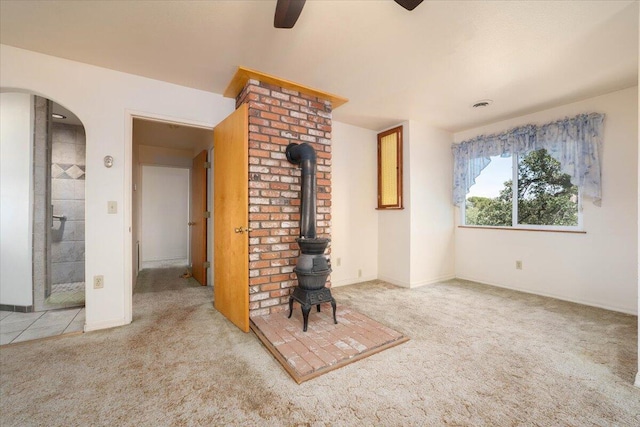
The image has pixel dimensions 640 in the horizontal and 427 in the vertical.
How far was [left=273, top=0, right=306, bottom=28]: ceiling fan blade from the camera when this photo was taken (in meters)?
1.20

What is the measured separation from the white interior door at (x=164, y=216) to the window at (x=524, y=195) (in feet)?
18.4

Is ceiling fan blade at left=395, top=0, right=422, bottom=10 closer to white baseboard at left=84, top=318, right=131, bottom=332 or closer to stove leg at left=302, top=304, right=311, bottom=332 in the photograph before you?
stove leg at left=302, top=304, right=311, bottom=332

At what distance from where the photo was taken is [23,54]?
202 centimetres

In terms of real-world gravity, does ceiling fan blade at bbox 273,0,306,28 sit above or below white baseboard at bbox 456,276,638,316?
above

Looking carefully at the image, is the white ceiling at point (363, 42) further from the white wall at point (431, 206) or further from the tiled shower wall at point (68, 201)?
the tiled shower wall at point (68, 201)

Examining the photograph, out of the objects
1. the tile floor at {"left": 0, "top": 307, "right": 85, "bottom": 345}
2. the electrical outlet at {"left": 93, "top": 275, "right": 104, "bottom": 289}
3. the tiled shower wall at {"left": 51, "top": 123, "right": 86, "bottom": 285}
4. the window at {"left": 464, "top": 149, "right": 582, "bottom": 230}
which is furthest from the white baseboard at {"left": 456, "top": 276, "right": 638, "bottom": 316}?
the tiled shower wall at {"left": 51, "top": 123, "right": 86, "bottom": 285}

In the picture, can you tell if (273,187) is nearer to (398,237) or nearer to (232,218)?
(232,218)

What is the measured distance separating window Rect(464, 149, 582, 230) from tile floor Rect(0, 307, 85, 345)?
16.3 ft

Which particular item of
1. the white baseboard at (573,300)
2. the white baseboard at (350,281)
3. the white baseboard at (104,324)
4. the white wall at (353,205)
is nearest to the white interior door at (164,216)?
the white baseboard at (104,324)

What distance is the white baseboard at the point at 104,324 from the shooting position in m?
2.21

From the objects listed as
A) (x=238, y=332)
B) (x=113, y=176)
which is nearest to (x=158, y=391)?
(x=238, y=332)

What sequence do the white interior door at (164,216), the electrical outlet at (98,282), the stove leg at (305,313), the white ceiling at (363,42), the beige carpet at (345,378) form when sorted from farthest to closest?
the white interior door at (164,216), the electrical outlet at (98,282), the stove leg at (305,313), the white ceiling at (363,42), the beige carpet at (345,378)

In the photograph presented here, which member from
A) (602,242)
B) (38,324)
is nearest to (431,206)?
(602,242)

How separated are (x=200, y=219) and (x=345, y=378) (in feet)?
10.4
